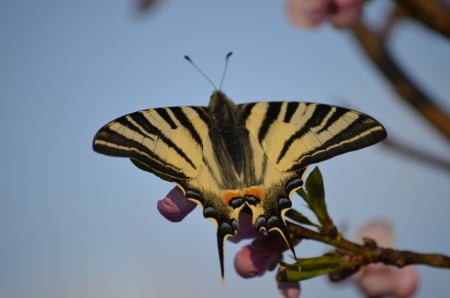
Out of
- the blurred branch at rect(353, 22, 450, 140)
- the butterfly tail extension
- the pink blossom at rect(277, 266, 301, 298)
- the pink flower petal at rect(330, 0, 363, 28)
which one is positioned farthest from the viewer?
the pink flower petal at rect(330, 0, 363, 28)

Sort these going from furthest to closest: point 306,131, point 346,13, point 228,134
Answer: point 346,13, point 228,134, point 306,131

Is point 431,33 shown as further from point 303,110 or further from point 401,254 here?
point 401,254

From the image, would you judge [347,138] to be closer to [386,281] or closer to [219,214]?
[219,214]

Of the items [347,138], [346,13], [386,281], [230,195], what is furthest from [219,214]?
[346,13]

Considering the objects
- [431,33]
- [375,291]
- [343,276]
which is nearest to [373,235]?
[375,291]

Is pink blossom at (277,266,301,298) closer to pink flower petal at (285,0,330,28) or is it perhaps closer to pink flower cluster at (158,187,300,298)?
pink flower cluster at (158,187,300,298)

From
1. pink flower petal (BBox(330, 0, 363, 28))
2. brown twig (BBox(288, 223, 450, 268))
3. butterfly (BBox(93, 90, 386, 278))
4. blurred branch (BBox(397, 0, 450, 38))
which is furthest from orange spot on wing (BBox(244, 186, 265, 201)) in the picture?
pink flower petal (BBox(330, 0, 363, 28))
